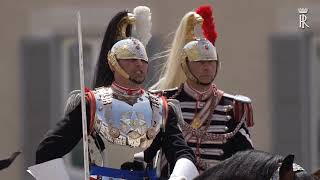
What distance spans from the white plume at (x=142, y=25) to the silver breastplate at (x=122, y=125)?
472 millimetres

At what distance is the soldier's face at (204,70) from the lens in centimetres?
593

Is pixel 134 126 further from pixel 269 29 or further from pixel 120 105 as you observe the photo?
pixel 269 29

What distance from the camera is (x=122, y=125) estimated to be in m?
5.44

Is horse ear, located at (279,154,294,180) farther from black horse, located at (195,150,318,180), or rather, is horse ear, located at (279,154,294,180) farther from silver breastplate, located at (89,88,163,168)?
silver breastplate, located at (89,88,163,168)

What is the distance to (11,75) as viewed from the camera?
10852 mm

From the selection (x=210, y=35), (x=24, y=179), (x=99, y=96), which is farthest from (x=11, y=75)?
(x=99, y=96)

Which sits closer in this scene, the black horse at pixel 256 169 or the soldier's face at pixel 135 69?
the black horse at pixel 256 169

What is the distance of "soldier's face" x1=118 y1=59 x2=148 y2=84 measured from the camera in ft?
18.1

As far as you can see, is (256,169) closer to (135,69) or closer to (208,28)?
(135,69)

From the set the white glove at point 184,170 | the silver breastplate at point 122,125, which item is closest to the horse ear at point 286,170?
the white glove at point 184,170

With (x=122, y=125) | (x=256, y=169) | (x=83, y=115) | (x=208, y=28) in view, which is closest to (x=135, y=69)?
(x=122, y=125)

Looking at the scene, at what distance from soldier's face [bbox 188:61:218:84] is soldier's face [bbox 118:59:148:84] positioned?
1.41 feet

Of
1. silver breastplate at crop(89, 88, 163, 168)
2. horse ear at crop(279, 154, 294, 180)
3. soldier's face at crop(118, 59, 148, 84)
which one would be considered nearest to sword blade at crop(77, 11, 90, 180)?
silver breastplate at crop(89, 88, 163, 168)

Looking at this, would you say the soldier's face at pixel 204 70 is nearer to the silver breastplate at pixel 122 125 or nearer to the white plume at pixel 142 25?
the white plume at pixel 142 25
